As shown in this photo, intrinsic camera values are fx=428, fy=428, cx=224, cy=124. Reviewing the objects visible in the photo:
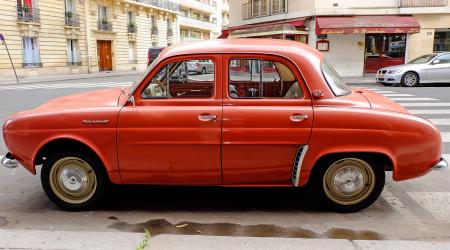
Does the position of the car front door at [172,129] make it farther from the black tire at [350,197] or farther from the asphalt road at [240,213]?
the black tire at [350,197]

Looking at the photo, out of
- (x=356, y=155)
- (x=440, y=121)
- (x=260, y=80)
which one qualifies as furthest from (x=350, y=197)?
(x=440, y=121)

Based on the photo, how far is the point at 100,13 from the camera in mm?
38062

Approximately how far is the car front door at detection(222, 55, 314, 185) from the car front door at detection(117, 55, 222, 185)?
0.12 meters

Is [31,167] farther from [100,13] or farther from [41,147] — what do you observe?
[100,13]

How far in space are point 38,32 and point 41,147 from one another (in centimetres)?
2935

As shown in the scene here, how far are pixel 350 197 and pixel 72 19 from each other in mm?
33639

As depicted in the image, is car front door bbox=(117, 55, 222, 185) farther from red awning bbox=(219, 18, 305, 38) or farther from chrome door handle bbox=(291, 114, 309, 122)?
red awning bbox=(219, 18, 305, 38)

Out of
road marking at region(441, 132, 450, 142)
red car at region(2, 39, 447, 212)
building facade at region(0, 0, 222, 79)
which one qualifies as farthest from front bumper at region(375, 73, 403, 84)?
building facade at region(0, 0, 222, 79)

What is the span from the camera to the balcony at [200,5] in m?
61.8

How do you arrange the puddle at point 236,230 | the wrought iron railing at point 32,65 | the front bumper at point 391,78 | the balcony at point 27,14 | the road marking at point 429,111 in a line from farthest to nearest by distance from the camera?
the wrought iron railing at point 32,65
the balcony at point 27,14
the front bumper at point 391,78
the road marking at point 429,111
the puddle at point 236,230

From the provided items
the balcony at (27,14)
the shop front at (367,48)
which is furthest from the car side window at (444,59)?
the balcony at (27,14)

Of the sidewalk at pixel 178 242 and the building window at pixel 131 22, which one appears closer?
the sidewalk at pixel 178 242

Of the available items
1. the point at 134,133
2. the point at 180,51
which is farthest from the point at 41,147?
the point at 180,51

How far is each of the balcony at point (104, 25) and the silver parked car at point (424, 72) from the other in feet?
90.3
